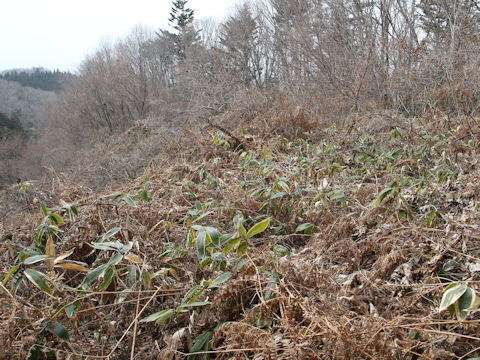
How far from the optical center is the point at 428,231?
168 centimetres

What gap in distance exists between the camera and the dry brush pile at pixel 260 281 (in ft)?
3.68

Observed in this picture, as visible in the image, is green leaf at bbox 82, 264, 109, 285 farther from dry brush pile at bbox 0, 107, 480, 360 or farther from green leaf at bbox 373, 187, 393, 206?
green leaf at bbox 373, 187, 393, 206

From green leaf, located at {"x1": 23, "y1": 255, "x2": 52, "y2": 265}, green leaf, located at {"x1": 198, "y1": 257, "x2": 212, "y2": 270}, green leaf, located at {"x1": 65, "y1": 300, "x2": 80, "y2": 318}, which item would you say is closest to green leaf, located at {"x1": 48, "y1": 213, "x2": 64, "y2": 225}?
green leaf, located at {"x1": 23, "y1": 255, "x2": 52, "y2": 265}

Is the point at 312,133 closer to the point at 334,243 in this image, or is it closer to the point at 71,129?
the point at 334,243

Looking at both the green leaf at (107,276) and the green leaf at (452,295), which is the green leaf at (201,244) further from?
the green leaf at (452,295)

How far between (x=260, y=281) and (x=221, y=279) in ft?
0.61

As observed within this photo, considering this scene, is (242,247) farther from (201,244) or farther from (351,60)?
(351,60)

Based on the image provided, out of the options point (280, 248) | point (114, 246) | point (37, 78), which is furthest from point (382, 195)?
point (37, 78)

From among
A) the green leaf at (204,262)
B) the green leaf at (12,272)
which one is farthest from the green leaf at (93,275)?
the green leaf at (204,262)

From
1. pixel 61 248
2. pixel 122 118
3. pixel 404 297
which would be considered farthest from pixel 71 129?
pixel 404 297

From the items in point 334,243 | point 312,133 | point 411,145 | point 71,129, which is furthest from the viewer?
point 71,129

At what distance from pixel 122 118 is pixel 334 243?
20.8 m

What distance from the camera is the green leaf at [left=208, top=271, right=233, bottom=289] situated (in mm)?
1354

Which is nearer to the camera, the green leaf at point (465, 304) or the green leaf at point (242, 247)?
the green leaf at point (465, 304)
